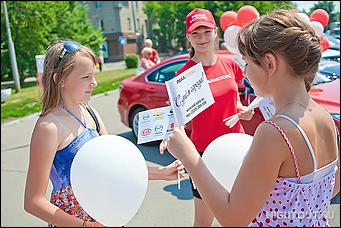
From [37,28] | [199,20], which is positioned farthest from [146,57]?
[37,28]

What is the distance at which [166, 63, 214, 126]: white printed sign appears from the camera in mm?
1427

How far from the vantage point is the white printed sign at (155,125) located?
56.1 inches

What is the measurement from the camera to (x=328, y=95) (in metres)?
4.05

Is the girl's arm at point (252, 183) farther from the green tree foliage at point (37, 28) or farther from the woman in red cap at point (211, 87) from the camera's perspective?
the green tree foliage at point (37, 28)

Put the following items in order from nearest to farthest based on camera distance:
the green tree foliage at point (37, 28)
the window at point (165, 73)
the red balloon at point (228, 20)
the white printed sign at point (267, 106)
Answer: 1. the white printed sign at point (267, 106)
2. the red balloon at point (228, 20)
3. the window at point (165, 73)
4. the green tree foliage at point (37, 28)

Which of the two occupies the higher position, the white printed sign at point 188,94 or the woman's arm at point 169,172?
the white printed sign at point 188,94

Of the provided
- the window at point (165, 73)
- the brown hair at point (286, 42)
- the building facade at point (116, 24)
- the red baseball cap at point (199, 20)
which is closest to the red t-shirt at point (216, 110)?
the red baseball cap at point (199, 20)

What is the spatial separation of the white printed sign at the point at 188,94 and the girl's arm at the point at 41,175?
56 cm

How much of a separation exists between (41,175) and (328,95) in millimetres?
3640

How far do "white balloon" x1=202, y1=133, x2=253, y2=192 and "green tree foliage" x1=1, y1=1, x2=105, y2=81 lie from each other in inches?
640

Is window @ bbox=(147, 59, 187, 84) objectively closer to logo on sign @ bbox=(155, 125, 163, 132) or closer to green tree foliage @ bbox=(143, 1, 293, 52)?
logo on sign @ bbox=(155, 125, 163, 132)

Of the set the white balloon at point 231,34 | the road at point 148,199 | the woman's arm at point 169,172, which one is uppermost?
the white balloon at point 231,34

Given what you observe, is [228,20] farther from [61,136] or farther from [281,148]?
[281,148]

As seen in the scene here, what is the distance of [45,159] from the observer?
1.44m
